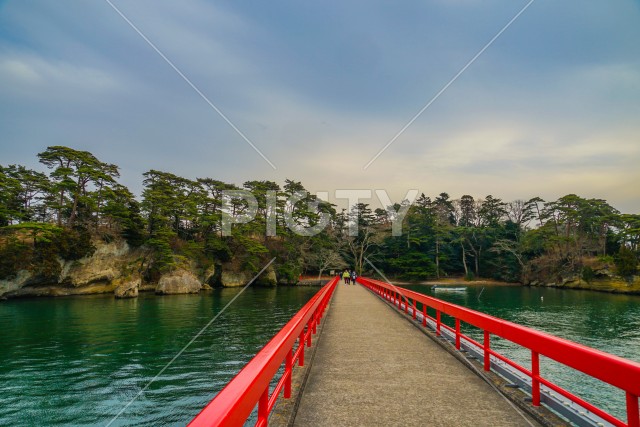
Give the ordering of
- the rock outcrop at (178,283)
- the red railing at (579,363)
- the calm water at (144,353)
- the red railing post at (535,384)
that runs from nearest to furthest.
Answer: the red railing at (579,363), the red railing post at (535,384), the calm water at (144,353), the rock outcrop at (178,283)

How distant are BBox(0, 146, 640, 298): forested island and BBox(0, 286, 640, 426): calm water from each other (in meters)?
12.9

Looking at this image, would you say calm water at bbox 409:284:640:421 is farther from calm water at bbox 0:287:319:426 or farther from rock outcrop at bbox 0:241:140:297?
rock outcrop at bbox 0:241:140:297

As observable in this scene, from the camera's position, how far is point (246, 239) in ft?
169

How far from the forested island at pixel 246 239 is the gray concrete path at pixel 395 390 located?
39.6 metres

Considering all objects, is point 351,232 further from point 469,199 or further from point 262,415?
point 262,415

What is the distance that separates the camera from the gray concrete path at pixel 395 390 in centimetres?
432

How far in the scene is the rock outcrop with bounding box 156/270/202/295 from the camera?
44.8 m

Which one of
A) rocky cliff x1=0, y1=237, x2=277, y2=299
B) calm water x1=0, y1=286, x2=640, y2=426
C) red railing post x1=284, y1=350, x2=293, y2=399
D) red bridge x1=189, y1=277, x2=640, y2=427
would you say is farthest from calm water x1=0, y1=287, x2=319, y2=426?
rocky cliff x1=0, y1=237, x2=277, y2=299

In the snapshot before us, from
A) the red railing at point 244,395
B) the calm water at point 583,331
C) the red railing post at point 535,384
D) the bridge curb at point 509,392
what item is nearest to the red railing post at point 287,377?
the red railing at point 244,395

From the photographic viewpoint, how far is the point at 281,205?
5969 cm

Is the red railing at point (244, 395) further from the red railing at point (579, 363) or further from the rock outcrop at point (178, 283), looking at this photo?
the rock outcrop at point (178, 283)

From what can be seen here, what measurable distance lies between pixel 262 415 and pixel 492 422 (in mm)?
2708

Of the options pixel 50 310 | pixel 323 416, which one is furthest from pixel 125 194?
pixel 323 416

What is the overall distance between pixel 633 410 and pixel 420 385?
3.20 m
